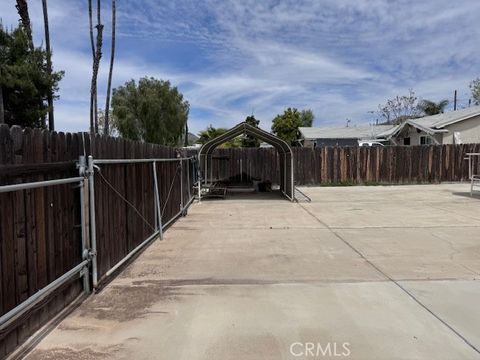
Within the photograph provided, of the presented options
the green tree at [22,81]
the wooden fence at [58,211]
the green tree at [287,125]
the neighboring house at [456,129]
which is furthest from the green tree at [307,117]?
the wooden fence at [58,211]

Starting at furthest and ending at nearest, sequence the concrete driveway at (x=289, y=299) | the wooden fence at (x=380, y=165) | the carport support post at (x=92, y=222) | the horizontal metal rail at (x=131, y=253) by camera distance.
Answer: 1. the wooden fence at (x=380, y=165)
2. the horizontal metal rail at (x=131, y=253)
3. the carport support post at (x=92, y=222)
4. the concrete driveway at (x=289, y=299)

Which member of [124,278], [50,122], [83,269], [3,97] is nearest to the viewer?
[83,269]

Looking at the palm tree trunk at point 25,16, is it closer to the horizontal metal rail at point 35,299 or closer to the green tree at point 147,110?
the green tree at point 147,110

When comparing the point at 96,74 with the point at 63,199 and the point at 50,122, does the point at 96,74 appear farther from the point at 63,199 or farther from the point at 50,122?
the point at 63,199

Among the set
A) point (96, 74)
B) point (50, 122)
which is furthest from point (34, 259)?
point (96, 74)

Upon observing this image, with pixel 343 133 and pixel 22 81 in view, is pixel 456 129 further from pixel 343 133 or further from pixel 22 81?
Result: pixel 22 81

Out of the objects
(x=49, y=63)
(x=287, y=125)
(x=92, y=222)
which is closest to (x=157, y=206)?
(x=92, y=222)

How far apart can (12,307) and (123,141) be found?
12.3ft

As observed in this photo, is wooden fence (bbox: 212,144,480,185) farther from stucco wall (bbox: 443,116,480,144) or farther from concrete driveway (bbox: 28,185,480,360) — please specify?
concrete driveway (bbox: 28,185,480,360)

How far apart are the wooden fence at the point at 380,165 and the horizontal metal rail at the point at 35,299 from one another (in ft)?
68.3

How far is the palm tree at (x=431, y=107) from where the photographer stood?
53531mm

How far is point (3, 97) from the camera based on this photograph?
24.9m

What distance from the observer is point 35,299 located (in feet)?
13.5

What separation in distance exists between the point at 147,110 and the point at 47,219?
42.1m
